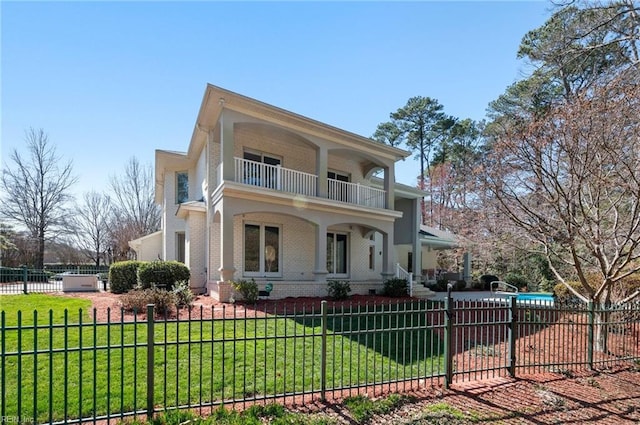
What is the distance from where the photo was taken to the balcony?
1430 cm

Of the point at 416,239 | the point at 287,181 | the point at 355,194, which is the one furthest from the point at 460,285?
the point at 287,181

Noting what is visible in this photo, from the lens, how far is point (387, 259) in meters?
17.7

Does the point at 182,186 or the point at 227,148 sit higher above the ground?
the point at 227,148

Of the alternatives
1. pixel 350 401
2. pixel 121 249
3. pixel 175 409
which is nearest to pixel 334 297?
pixel 350 401

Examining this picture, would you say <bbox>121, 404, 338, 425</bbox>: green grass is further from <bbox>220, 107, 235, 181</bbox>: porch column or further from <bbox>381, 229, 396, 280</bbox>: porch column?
<bbox>381, 229, 396, 280</bbox>: porch column

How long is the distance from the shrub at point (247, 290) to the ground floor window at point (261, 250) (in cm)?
217

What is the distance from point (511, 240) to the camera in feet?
37.9

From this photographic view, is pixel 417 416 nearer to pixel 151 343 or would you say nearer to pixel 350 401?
pixel 350 401

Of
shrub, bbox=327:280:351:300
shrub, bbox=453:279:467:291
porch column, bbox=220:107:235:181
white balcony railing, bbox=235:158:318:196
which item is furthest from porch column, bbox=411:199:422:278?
porch column, bbox=220:107:235:181

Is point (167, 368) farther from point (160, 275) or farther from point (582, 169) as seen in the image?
point (582, 169)

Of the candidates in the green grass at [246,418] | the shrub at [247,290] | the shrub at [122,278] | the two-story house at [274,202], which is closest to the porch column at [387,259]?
the two-story house at [274,202]

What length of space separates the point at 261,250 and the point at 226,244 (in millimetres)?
2783

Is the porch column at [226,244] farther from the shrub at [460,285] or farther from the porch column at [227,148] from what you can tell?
the shrub at [460,285]

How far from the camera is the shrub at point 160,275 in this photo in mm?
13508
